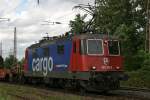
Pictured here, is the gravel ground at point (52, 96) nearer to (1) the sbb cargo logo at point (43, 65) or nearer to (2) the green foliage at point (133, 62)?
(1) the sbb cargo logo at point (43, 65)

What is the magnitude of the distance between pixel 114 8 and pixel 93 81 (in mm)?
28282

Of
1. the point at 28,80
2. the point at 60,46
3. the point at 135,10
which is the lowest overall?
the point at 28,80

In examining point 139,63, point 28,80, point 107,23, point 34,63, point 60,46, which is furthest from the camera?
point 107,23

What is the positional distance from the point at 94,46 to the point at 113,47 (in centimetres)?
111

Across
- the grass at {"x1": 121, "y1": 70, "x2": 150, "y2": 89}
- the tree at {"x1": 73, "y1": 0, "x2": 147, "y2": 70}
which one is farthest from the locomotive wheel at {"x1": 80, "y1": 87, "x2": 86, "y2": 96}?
the tree at {"x1": 73, "y1": 0, "x2": 147, "y2": 70}

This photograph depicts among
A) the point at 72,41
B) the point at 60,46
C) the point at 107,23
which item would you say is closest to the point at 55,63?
the point at 60,46

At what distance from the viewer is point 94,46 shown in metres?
25.7

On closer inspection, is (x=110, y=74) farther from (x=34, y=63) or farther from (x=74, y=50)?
(x=34, y=63)

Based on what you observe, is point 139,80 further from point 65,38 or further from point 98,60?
point 98,60

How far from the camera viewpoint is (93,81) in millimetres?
24875

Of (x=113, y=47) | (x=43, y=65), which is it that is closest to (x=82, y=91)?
(x=113, y=47)

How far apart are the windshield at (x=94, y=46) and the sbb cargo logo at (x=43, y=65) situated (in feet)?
15.5

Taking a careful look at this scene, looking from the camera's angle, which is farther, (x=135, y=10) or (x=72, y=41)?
(x=135, y=10)

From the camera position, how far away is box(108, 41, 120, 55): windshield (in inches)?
1021
